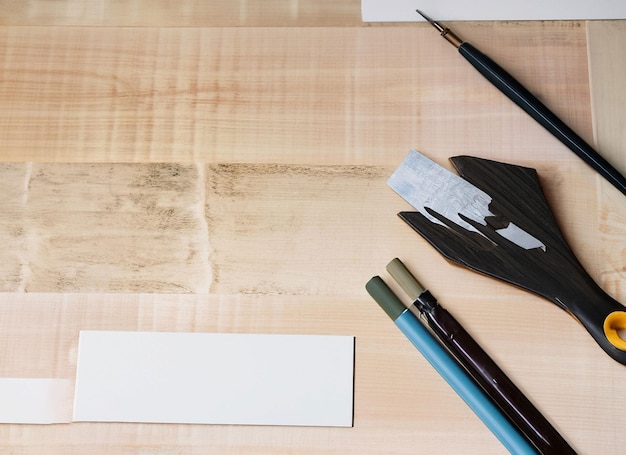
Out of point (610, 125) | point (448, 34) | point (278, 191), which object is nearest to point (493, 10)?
point (448, 34)

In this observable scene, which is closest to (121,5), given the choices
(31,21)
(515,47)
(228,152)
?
(31,21)

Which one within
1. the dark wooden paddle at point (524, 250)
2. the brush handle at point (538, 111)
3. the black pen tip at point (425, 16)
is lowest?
the dark wooden paddle at point (524, 250)

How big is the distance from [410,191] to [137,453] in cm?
35

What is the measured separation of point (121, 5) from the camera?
2.07 ft

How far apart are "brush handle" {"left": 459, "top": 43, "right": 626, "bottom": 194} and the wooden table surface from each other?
15 mm

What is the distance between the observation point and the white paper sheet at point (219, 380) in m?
0.53

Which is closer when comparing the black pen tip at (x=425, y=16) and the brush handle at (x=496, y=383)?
the brush handle at (x=496, y=383)

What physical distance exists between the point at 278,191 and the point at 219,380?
0.62 ft

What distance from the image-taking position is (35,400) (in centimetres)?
54

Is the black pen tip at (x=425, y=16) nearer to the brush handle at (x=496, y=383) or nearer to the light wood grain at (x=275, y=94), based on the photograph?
the light wood grain at (x=275, y=94)

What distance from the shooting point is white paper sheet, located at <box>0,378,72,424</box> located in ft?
1.76

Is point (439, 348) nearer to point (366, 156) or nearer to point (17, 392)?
point (366, 156)

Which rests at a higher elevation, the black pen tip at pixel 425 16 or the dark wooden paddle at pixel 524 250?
the black pen tip at pixel 425 16

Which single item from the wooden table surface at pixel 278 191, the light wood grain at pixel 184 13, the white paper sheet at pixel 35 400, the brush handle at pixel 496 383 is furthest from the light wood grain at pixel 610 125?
the white paper sheet at pixel 35 400
